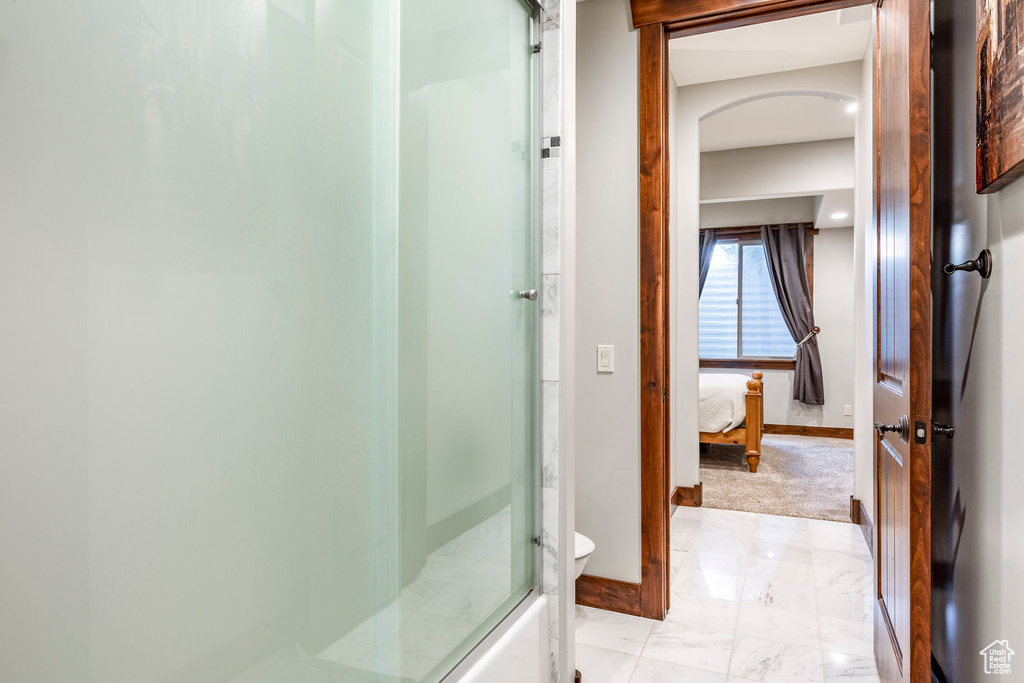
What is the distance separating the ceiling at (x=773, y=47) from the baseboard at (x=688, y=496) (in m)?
2.67

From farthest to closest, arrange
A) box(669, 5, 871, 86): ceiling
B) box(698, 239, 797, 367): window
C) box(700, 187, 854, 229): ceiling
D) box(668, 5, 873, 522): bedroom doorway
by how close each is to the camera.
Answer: box(698, 239, 797, 367): window < box(700, 187, 854, 229): ceiling < box(668, 5, 873, 522): bedroom doorway < box(669, 5, 871, 86): ceiling

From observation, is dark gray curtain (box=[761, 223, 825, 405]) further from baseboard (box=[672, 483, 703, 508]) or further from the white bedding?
baseboard (box=[672, 483, 703, 508])

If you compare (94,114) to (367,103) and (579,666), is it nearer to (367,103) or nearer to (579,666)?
(367,103)

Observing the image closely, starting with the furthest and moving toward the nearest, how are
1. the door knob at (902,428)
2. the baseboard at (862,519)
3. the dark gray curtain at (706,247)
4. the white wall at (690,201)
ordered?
the dark gray curtain at (706,247) → the white wall at (690,201) → the baseboard at (862,519) → the door knob at (902,428)

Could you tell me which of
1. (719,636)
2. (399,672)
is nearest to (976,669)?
(719,636)

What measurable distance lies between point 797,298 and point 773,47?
391cm

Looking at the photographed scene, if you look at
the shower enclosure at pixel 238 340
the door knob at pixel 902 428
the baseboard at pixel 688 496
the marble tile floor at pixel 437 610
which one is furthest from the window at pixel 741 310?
the shower enclosure at pixel 238 340

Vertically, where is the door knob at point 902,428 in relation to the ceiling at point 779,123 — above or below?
below

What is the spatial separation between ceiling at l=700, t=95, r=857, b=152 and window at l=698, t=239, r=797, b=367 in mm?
2136

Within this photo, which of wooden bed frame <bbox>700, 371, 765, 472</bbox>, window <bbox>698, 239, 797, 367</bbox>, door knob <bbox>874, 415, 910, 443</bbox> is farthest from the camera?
window <bbox>698, 239, 797, 367</bbox>

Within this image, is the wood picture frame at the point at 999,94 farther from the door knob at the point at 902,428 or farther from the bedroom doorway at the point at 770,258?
the bedroom doorway at the point at 770,258

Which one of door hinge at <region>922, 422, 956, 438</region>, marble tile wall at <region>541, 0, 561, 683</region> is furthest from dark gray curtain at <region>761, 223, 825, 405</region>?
marble tile wall at <region>541, 0, 561, 683</region>

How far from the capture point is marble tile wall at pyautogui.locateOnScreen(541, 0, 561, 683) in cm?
Result: 155

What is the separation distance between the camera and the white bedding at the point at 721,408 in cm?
509
